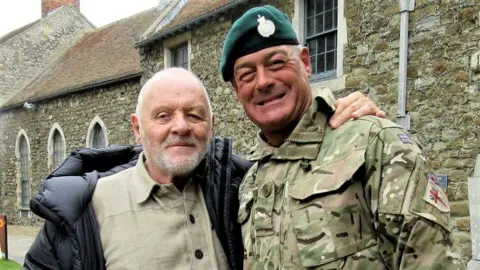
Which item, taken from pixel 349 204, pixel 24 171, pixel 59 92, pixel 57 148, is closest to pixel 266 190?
pixel 349 204

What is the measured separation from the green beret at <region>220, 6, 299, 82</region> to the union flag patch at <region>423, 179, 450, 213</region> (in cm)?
86

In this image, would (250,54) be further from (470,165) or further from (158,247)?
(470,165)

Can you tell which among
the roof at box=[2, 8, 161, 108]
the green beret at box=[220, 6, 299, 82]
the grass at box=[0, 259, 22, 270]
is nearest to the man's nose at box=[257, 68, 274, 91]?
the green beret at box=[220, 6, 299, 82]

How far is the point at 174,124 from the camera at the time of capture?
213cm

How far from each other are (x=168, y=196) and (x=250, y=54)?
804 millimetres

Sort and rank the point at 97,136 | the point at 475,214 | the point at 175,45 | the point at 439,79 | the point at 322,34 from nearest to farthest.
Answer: the point at 475,214 → the point at 439,79 → the point at 322,34 → the point at 175,45 → the point at 97,136

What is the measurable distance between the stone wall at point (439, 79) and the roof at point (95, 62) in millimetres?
8073

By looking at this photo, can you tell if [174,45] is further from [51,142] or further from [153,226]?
[153,226]

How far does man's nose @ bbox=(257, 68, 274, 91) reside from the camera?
73.4 inches

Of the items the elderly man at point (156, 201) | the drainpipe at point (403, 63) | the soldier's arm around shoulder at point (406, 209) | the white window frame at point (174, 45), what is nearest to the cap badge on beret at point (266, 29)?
the elderly man at point (156, 201)

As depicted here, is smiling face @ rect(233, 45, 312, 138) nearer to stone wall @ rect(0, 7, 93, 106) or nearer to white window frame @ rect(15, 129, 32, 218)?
white window frame @ rect(15, 129, 32, 218)

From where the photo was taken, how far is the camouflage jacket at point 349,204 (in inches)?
56.1

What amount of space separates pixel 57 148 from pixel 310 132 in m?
16.7

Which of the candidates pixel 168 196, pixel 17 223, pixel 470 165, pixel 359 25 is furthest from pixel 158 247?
pixel 17 223
